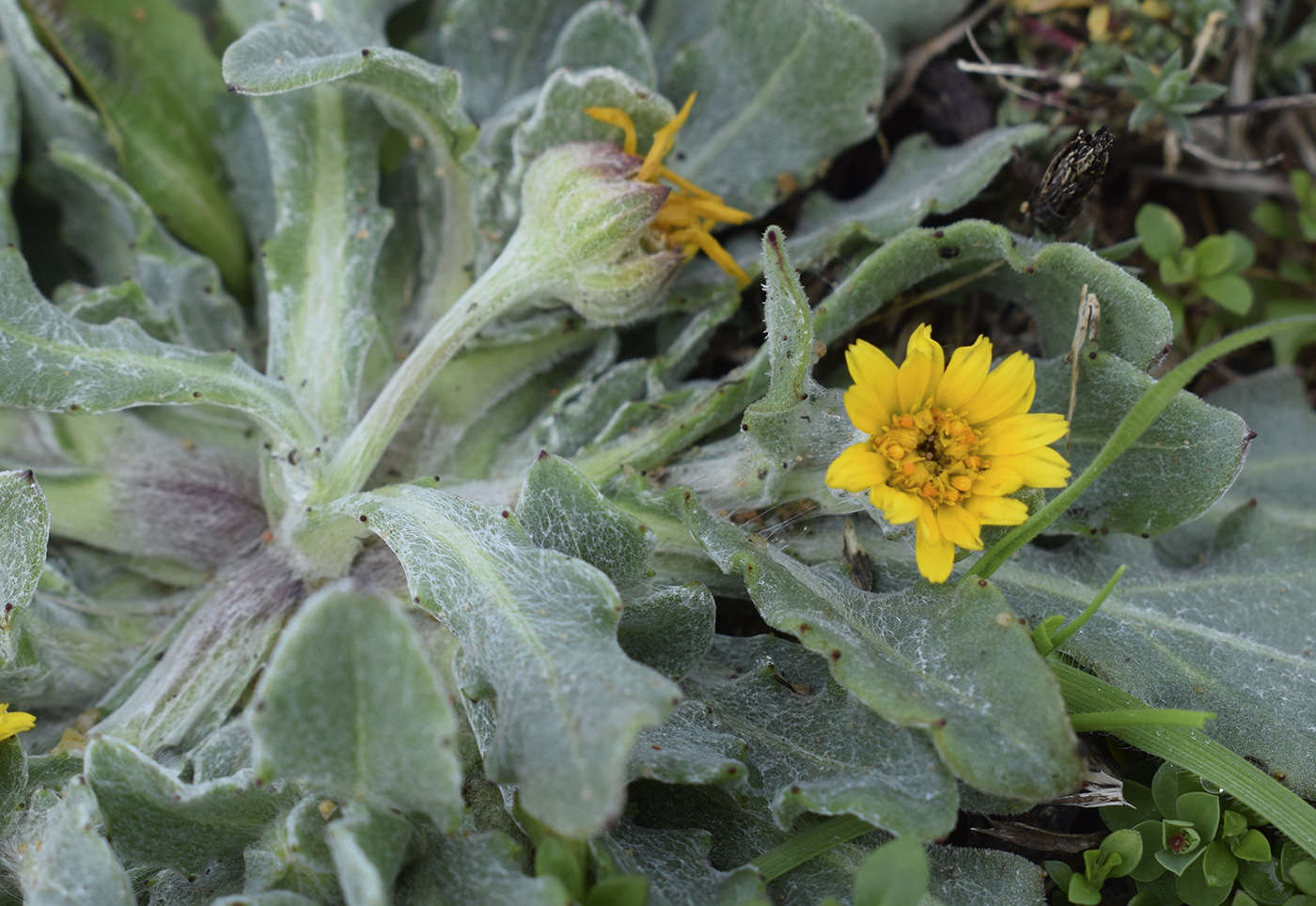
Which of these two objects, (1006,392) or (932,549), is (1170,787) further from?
(1006,392)

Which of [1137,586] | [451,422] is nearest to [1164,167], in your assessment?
[1137,586]

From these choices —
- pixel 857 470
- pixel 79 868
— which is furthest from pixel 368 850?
pixel 857 470

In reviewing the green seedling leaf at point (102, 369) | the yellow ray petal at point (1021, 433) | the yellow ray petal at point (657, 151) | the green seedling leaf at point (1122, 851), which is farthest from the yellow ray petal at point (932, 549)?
the green seedling leaf at point (102, 369)

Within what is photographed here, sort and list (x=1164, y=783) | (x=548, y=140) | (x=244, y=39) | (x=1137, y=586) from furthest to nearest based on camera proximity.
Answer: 1. (x=548, y=140)
2. (x=1137, y=586)
3. (x=244, y=39)
4. (x=1164, y=783)

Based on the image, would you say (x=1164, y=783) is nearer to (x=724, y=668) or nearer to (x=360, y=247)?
(x=724, y=668)

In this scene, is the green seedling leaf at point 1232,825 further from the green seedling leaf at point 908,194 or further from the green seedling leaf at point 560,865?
the green seedling leaf at point 908,194
